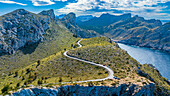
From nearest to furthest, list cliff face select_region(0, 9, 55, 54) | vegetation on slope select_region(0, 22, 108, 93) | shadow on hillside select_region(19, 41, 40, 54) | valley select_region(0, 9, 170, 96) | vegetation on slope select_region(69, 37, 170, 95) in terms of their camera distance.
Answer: valley select_region(0, 9, 170, 96), vegetation on slope select_region(0, 22, 108, 93), vegetation on slope select_region(69, 37, 170, 95), cliff face select_region(0, 9, 55, 54), shadow on hillside select_region(19, 41, 40, 54)

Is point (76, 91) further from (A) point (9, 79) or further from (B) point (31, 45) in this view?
(B) point (31, 45)

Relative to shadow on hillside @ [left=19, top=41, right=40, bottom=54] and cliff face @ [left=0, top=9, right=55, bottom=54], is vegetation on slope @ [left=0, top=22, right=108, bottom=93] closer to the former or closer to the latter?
shadow on hillside @ [left=19, top=41, right=40, bottom=54]

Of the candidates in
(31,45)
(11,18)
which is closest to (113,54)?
(31,45)

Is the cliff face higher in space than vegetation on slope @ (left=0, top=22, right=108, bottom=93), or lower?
higher

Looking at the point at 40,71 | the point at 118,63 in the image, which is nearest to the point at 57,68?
the point at 40,71

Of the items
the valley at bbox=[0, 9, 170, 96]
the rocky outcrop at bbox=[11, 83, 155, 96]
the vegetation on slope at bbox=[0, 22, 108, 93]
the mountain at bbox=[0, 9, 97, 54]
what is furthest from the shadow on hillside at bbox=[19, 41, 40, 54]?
the rocky outcrop at bbox=[11, 83, 155, 96]

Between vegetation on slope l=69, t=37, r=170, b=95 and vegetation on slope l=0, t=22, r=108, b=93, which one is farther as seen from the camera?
vegetation on slope l=69, t=37, r=170, b=95
